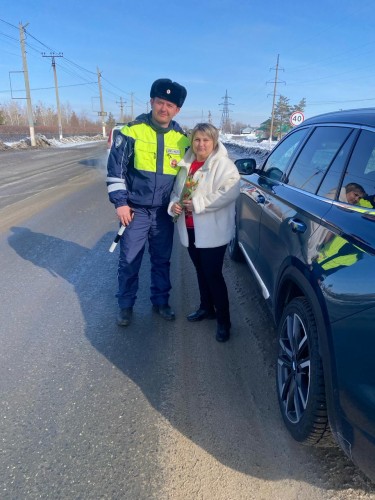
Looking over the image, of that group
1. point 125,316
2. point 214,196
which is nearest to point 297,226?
point 214,196

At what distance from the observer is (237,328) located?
3.42 m

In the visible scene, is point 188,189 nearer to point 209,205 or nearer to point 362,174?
point 209,205

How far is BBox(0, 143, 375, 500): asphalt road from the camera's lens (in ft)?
6.29

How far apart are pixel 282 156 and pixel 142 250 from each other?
4.98ft

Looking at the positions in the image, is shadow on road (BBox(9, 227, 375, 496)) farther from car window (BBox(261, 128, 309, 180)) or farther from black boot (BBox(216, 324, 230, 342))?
car window (BBox(261, 128, 309, 180))

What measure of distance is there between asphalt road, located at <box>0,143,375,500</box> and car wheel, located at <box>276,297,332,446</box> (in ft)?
0.56

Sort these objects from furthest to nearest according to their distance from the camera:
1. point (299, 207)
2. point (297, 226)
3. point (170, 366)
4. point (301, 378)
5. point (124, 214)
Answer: point (124, 214) < point (170, 366) < point (299, 207) < point (297, 226) < point (301, 378)

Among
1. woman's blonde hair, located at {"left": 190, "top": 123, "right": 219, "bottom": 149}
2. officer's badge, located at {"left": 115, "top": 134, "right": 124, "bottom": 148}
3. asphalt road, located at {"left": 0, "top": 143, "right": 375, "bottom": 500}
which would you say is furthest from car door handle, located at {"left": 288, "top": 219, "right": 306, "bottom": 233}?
officer's badge, located at {"left": 115, "top": 134, "right": 124, "bottom": 148}

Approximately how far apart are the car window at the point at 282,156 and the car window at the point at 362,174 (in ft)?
3.45

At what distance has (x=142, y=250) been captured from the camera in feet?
11.7

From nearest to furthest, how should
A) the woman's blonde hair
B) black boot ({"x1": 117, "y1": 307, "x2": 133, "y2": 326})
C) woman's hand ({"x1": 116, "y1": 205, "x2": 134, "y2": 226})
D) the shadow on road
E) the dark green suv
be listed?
the dark green suv
the shadow on road
the woman's blonde hair
woman's hand ({"x1": 116, "y1": 205, "x2": 134, "y2": 226})
black boot ({"x1": 117, "y1": 307, "x2": 133, "y2": 326})

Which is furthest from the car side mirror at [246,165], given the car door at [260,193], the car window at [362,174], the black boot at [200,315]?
the car window at [362,174]

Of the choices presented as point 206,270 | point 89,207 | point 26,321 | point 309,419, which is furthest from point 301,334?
point 89,207

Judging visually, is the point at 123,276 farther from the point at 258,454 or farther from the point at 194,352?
the point at 258,454
